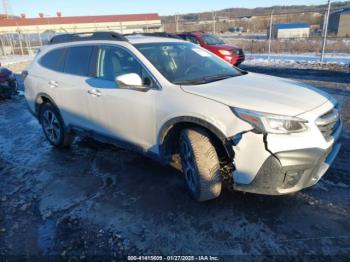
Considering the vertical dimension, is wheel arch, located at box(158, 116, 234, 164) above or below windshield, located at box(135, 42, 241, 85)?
below

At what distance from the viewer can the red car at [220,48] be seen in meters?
12.5

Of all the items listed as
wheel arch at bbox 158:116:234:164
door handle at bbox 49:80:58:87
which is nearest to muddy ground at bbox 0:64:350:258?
wheel arch at bbox 158:116:234:164

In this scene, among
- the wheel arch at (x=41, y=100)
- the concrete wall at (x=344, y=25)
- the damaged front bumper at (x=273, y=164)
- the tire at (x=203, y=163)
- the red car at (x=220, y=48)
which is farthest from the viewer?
the concrete wall at (x=344, y=25)

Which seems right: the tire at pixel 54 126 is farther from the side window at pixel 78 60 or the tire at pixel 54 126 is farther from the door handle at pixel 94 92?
the door handle at pixel 94 92

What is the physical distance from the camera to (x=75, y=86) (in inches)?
164

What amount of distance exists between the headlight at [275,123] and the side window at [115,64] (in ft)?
4.48

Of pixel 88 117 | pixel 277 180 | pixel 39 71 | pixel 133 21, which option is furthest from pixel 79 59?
pixel 133 21


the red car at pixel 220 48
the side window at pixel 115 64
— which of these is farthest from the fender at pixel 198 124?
the red car at pixel 220 48

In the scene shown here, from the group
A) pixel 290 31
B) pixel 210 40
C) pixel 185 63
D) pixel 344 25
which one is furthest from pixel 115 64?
pixel 344 25

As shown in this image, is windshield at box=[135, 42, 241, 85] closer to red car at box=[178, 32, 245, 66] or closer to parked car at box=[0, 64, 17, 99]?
parked car at box=[0, 64, 17, 99]

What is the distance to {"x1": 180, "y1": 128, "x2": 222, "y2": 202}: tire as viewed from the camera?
9.56ft

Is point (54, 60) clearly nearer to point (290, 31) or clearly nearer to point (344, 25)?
point (290, 31)

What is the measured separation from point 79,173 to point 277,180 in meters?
2.76

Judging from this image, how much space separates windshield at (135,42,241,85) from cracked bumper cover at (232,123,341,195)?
109 cm
